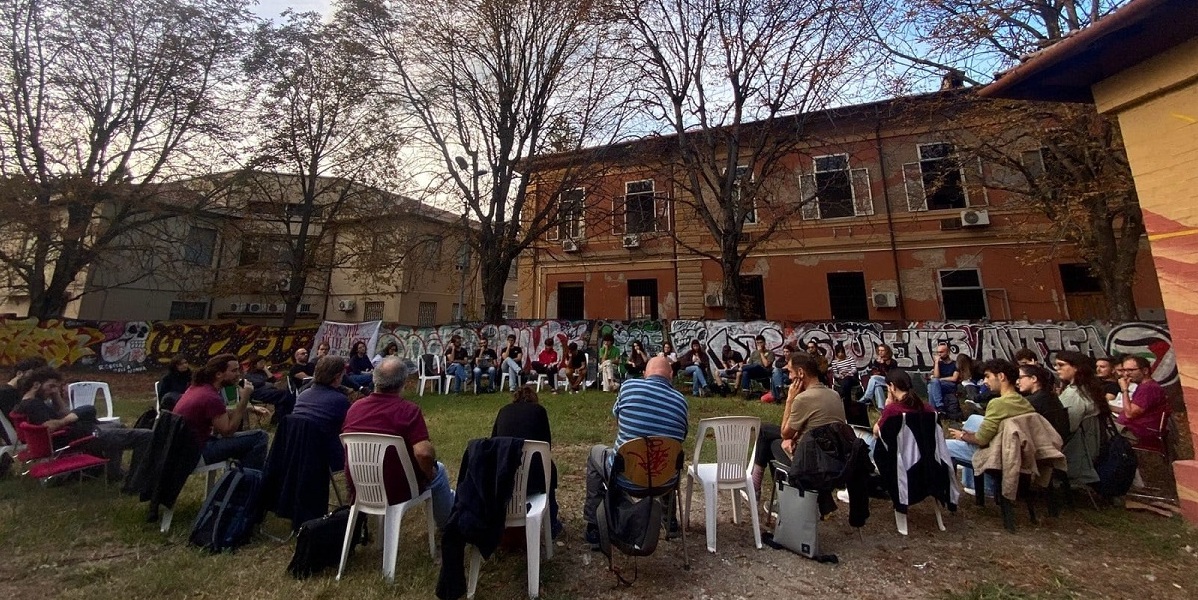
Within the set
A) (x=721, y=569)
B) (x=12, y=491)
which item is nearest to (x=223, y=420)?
(x=12, y=491)

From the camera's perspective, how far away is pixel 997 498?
12.3ft

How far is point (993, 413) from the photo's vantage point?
12.5 feet

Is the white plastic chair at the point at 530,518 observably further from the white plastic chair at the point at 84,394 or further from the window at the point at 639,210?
the window at the point at 639,210

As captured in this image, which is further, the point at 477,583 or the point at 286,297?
the point at 286,297

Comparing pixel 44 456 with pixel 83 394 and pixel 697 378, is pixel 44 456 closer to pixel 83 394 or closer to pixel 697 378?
pixel 83 394

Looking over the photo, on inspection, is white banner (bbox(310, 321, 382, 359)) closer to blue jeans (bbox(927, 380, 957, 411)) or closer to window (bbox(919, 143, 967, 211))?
blue jeans (bbox(927, 380, 957, 411))

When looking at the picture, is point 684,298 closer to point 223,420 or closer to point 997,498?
point 997,498

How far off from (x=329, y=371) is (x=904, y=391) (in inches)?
182

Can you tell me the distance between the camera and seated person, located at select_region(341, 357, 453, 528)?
9.88 ft

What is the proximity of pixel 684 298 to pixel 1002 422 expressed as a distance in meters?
13.6

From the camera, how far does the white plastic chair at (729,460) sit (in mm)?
3451

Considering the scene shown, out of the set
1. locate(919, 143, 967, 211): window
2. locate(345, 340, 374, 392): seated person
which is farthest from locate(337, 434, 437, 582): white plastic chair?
locate(919, 143, 967, 211): window

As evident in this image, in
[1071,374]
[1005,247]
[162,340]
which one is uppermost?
[1005,247]

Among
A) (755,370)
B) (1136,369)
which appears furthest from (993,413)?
(755,370)
